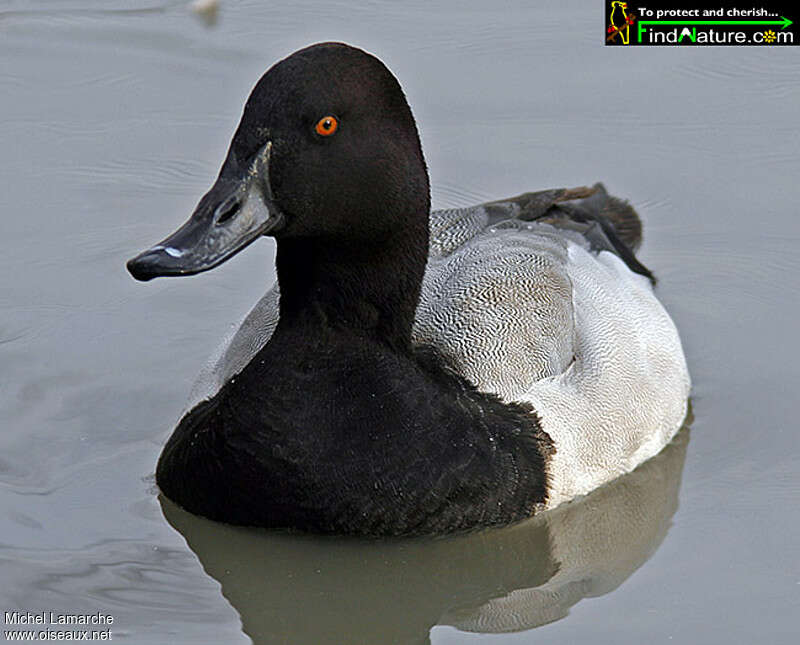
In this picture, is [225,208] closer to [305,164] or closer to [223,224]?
[223,224]

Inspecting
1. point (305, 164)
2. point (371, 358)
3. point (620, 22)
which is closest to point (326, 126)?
point (305, 164)

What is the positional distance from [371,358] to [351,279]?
0.26m

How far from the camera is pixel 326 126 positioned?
202 inches

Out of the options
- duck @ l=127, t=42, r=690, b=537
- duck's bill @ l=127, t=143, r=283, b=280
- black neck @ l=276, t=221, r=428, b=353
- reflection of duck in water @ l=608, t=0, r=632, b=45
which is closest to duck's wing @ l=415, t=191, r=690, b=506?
duck @ l=127, t=42, r=690, b=537

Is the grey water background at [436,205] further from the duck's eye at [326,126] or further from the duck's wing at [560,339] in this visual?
the duck's eye at [326,126]

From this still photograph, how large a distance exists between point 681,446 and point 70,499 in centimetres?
210

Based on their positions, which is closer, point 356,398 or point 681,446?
point 356,398

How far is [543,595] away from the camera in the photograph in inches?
218

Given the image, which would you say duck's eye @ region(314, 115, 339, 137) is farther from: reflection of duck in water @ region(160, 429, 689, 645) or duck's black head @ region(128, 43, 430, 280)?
reflection of duck in water @ region(160, 429, 689, 645)

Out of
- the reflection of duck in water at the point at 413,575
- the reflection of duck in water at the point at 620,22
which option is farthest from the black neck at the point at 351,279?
the reflection of duck in water at the point at 620,22

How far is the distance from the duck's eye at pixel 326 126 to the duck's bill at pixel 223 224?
15 centimetres

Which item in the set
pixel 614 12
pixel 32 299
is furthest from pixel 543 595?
pixel 614 12

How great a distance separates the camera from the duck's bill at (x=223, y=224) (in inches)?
198

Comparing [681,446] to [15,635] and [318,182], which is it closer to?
[318,182]
